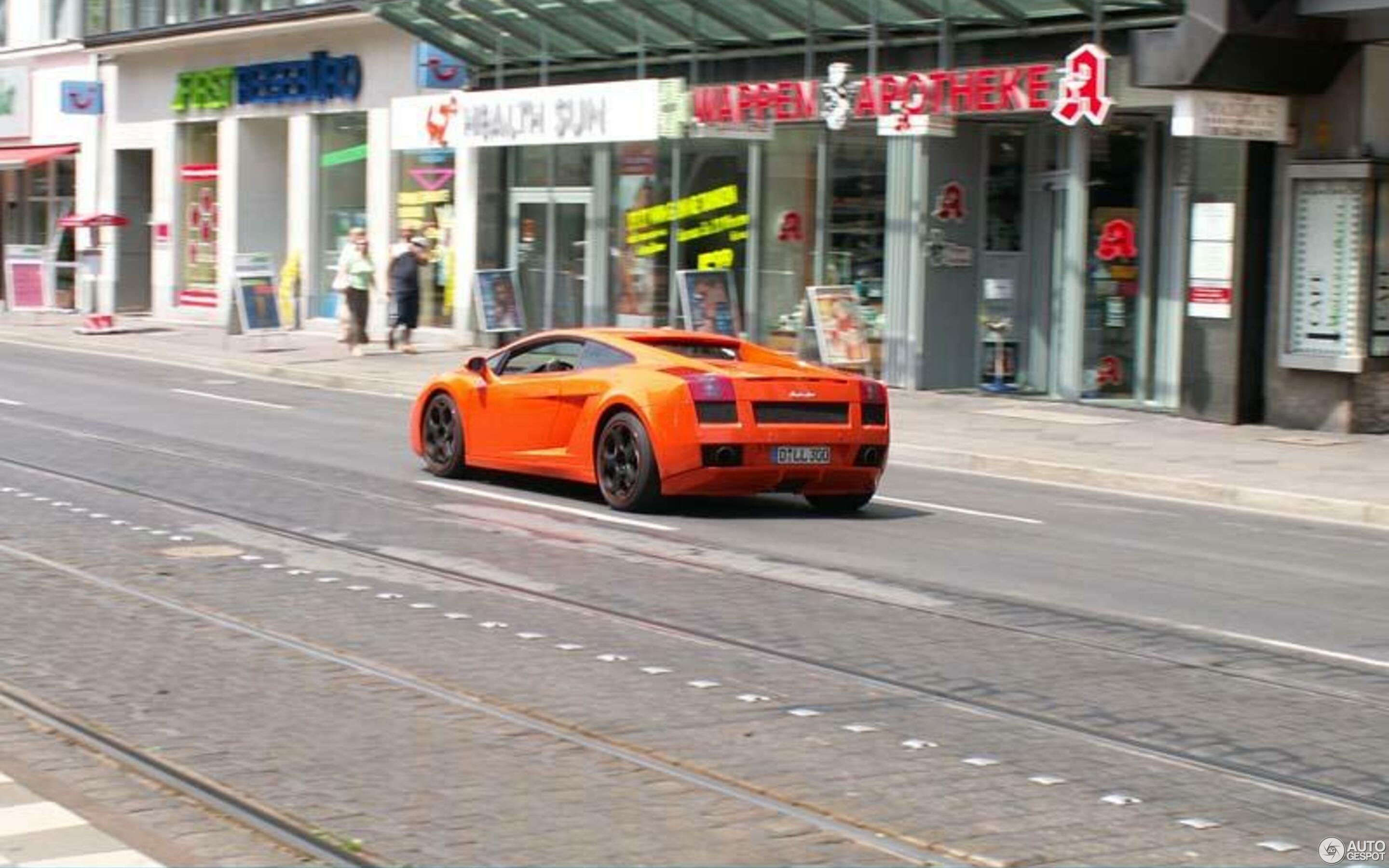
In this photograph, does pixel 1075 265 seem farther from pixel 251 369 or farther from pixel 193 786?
pixel 193 786

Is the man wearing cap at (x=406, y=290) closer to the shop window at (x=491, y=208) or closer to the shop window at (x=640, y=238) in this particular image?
the shop window at (x=491, y=208)

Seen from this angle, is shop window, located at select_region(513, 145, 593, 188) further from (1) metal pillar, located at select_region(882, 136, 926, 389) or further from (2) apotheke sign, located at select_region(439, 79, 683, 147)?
(1) metal pillar, located at select_region(882, 136, 926, 389)

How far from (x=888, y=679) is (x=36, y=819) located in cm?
364

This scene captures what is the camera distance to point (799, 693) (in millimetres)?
8266

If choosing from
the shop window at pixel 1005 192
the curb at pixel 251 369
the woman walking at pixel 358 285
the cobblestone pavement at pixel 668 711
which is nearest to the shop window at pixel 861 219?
the shop window at pixel 1005 192

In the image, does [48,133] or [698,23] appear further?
[48,133]

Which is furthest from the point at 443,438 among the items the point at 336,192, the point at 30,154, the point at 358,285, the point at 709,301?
the point at 30,154

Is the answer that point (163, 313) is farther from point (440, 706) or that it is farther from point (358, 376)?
→ point (440, 706)

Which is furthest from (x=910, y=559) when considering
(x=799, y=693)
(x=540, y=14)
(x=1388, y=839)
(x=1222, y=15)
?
(x=540, y=14)

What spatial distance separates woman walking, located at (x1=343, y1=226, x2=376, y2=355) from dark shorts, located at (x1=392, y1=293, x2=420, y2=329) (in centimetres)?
46

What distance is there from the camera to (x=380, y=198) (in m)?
36.6

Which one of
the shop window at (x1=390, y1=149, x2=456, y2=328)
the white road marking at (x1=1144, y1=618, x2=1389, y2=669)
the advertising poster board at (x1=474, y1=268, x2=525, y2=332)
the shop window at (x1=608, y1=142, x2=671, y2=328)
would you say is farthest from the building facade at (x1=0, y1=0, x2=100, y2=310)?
the white road marking at (x1=1144, y1=618, x2=1389, y2=669)

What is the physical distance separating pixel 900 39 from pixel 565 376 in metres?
12.8
